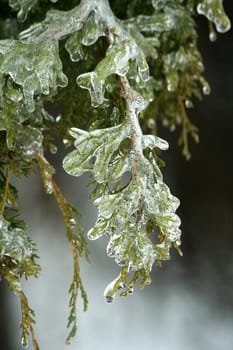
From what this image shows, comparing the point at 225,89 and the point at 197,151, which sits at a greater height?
the point at 225,89

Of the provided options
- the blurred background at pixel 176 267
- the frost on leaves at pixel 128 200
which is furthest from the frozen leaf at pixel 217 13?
the blurred background at pixel 176 267

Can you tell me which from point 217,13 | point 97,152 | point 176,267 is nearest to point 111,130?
point 97,152

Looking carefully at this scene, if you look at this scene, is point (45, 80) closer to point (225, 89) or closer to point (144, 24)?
point (144, 24)

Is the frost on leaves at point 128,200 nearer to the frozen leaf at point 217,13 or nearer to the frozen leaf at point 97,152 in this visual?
the frozen leaf at point 97,152

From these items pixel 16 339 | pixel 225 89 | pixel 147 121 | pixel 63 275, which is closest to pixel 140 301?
pixel 63 275

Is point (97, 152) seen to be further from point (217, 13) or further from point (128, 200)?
point (217, 13)

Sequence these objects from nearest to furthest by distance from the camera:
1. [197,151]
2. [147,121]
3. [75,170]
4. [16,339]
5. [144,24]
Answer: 1. [75,170]
2. [144,24]
3. [147,121]
4. [16,339]
5. [197,151]

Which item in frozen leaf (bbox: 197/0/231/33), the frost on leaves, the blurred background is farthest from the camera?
the blurred background

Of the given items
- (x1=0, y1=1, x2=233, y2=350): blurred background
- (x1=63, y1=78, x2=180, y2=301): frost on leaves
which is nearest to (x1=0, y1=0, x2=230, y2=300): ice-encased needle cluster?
(x1=63, y1=78, x2=180, y2=301): frost on leaves

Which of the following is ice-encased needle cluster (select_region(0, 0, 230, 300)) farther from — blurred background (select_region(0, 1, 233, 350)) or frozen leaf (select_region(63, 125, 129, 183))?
blurred background (select_region(0, 1, 233, 350))
